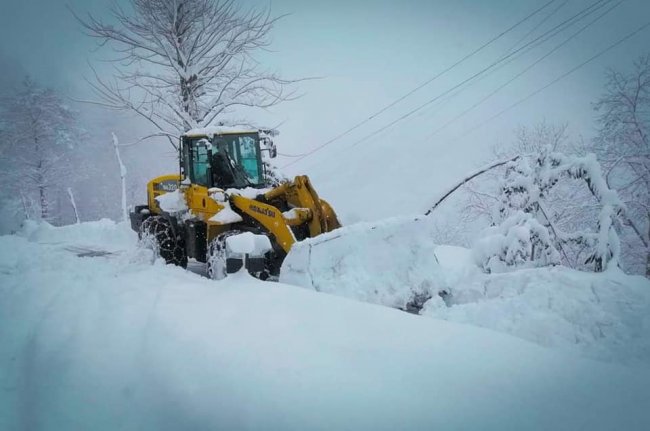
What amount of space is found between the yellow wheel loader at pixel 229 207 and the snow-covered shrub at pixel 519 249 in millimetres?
2356

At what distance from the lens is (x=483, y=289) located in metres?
4.43

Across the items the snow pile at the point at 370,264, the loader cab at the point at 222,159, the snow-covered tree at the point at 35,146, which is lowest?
the snow pile at the point at 370,264

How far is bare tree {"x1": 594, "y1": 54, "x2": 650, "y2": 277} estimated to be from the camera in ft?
41.3

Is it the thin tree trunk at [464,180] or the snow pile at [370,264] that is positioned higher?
the thin tree trunk at [464,180]

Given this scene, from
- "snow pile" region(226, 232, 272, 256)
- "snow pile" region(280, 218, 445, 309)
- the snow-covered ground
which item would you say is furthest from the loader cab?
the snow-covered ground

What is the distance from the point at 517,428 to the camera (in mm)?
1828

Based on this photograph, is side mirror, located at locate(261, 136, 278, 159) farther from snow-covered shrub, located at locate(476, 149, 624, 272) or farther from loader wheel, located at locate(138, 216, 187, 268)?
snow-covered shrub, located at locate(476, 149, 624, 272)

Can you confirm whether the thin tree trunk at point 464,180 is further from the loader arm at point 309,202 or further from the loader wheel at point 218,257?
the loader wheel at point 218,257

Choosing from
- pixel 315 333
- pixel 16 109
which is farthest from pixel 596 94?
pixel 16 109

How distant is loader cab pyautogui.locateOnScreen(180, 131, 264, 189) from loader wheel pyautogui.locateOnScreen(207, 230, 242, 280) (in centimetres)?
161

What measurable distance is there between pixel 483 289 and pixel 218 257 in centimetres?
366

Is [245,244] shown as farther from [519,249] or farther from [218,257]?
[519,249]

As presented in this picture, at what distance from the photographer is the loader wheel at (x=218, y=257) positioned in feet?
18.0

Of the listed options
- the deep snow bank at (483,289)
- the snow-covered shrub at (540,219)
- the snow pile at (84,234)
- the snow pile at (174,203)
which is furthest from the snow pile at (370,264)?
the snow pile at (84,234)
